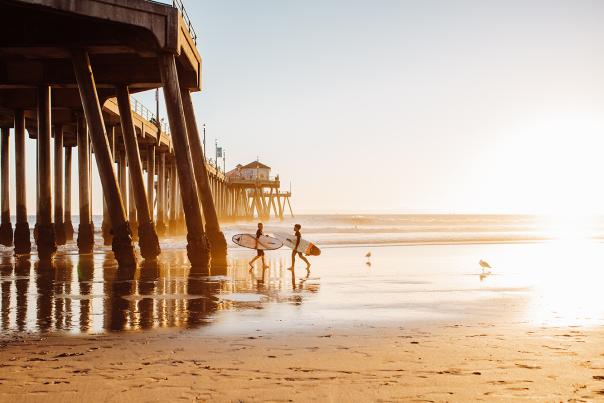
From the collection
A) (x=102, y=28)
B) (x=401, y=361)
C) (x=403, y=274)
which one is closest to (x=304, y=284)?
(x=403, y=274)

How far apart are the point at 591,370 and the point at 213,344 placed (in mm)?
3674

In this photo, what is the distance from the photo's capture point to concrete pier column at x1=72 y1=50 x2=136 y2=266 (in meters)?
15.1

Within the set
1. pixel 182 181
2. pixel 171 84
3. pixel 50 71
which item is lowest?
pixel 182 181

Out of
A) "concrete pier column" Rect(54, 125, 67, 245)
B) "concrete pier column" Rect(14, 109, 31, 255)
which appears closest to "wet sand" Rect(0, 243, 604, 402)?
"concrete pier column" Rect(14, 109, 31, 255)

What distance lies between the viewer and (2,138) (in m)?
29.3

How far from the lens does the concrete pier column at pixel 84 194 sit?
23.2m

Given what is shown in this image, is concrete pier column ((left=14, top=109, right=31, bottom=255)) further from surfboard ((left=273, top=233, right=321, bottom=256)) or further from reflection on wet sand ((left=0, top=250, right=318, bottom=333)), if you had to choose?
surfboard ((left=273, top=233, right=321, bottom=256))

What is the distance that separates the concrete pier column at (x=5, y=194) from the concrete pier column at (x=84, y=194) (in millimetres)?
3794

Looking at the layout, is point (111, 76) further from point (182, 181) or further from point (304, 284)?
point (304, 284)

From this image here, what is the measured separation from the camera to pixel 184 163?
15.3 meters

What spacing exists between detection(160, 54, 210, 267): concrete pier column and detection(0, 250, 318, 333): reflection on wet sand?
2.11 feet

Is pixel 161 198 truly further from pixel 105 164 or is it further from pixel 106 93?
pixel 105 164

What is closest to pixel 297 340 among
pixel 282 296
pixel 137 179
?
pixel 282 296

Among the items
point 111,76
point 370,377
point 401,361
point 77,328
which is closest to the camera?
point 370,377
